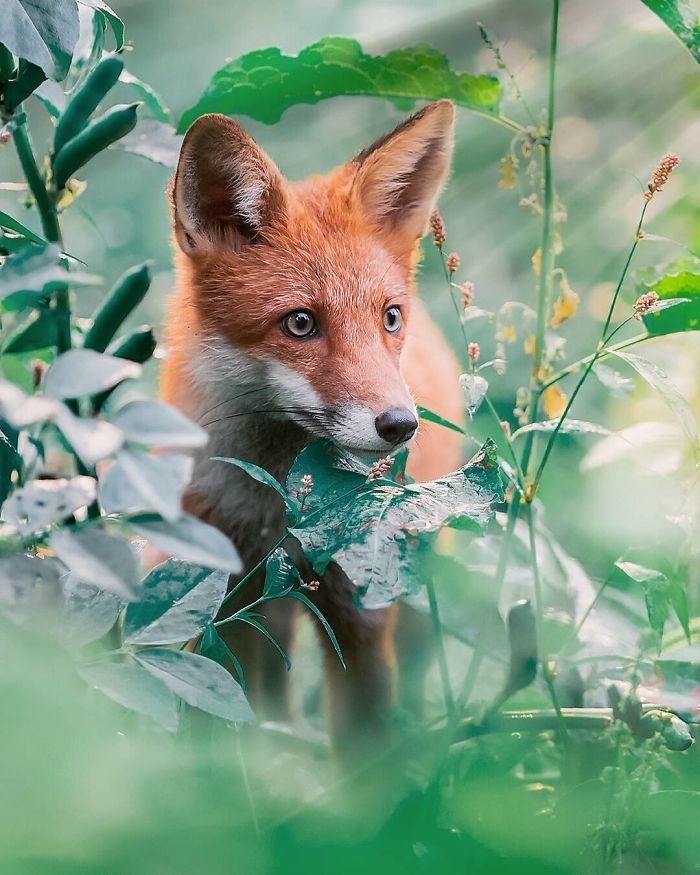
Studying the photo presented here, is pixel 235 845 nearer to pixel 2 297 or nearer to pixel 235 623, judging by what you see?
pixel 2 297

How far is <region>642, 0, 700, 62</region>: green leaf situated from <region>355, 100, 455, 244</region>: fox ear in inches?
10.9

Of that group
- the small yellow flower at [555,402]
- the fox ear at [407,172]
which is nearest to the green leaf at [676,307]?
the small yellow flower at [555,402]

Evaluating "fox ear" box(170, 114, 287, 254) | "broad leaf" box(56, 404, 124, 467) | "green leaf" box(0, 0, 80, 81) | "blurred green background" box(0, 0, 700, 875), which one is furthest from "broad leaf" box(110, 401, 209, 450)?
"fox ear" box(170, 114, 287, 254)

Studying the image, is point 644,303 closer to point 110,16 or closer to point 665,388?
point 665,388

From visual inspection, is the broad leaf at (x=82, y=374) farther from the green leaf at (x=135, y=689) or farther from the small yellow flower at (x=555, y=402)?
the small yellow flower at (x=555, y=402)

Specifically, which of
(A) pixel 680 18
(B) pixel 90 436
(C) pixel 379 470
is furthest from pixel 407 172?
(B) pixel 90 436

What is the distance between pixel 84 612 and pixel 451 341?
1308 mm

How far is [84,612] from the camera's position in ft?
1.74

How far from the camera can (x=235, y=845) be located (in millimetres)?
443

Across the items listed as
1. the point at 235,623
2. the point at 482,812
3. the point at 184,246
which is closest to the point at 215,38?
the point at 184,246

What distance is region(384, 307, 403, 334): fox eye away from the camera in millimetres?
952

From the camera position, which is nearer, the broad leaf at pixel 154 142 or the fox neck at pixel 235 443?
the broad leaf at pixel 154 142

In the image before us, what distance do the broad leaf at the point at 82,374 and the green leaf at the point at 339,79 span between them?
1.37ft

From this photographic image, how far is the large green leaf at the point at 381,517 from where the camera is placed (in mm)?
560
